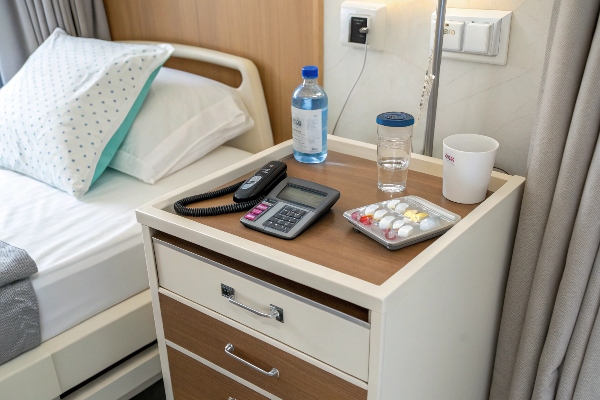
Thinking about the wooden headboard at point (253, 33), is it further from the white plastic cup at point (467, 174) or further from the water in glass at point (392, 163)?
the white plastic cup at point (467, 174)

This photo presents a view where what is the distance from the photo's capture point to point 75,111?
4.90 ft

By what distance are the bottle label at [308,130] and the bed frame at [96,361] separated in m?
0.51

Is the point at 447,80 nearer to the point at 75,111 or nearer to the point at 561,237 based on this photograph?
the point at 561,237

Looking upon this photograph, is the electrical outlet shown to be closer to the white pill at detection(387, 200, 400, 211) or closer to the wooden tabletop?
the wooden tabletop

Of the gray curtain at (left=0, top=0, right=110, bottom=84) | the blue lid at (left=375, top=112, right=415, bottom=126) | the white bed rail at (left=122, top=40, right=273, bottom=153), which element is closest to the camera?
the blue lid at (left=375, top=112, right=415, bottom=126)

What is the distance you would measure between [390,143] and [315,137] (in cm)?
15

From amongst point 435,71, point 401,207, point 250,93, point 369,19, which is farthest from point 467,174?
point 250,93

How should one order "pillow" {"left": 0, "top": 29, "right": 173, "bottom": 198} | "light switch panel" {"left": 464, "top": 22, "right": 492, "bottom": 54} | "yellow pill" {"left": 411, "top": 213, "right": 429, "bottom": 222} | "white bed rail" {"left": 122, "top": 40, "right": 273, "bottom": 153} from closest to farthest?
"yellow pill" {"left": 411, "top": 213, "right": 429, "bottom": 222} < "light switch panel" {"left": 464, "top": 22, "right": 492, "bottom": 54} < "pillow" {"left": 0, "top": 29, "right": 173, "bottom": 198} < "white bed rail" {"left": 122, "top": 40, "right": 273, "bottom": 153}

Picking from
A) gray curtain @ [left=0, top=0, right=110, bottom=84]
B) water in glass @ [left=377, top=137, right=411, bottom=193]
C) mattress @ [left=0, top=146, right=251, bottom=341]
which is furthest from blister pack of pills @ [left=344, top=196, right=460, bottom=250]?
gray curtain @ [left=0, top=0, right=110, bottom=84]

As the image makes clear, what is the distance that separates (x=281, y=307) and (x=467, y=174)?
0.40 metres

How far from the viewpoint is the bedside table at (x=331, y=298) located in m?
0.87

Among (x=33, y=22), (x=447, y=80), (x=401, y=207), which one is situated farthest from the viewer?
(x=33, y=22)

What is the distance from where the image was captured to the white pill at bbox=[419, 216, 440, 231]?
0.95m

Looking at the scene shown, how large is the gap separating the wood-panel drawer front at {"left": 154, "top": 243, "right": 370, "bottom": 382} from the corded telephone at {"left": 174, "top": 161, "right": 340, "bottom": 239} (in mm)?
90
